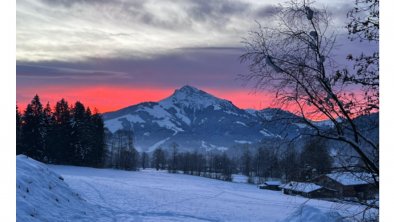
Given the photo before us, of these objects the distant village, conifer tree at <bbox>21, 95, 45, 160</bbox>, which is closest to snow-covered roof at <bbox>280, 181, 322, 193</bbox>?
the distant village

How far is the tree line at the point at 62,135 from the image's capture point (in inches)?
2112

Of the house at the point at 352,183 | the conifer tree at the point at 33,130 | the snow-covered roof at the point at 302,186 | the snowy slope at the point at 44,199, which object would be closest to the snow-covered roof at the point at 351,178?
the house at the point at 352,183

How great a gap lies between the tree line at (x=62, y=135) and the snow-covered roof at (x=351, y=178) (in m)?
51.6

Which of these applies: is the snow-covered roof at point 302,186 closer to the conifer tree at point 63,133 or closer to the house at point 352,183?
the house at point 352,183

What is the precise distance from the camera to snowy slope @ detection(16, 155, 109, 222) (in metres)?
10.8

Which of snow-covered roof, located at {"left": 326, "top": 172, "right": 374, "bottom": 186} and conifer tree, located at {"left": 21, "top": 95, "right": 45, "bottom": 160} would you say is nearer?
snow-covered roof, located at {"left": 326, "top": 172, "right": 374, "bottom": 186}

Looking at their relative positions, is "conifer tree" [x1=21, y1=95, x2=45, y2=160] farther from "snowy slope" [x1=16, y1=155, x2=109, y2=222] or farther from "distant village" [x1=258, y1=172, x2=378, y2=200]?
"distant village" [x1=258, y1=172, x2=378, y2=200]

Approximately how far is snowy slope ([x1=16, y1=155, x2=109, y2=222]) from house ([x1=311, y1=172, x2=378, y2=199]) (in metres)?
7.51

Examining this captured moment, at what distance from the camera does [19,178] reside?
488 inches

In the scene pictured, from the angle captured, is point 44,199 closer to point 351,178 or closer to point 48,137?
point 351,178
